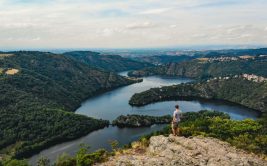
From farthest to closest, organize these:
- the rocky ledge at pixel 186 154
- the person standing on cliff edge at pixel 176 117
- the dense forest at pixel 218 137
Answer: the dense forest at pixel 218 137, the person standing on cliff edge at pixel 176 117, the rocky ledge at pixel 186 154

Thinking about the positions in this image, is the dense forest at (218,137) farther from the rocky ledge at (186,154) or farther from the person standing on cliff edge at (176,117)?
the person standing on cliff edge at (176,117)

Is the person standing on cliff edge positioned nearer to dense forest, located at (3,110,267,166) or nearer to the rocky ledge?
the rocky ledge

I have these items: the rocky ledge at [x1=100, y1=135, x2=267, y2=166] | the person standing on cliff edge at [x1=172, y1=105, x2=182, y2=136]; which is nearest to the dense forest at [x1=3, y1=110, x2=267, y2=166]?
the rocky ledge at [x1=100, y1=135, x2=267, y2=166]

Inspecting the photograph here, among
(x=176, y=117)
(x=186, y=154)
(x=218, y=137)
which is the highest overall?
(x=176, y=117)

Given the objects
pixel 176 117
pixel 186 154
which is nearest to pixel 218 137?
pixel 176 117

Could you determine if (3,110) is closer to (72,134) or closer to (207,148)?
(72,134)

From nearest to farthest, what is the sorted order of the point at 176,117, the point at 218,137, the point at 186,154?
the point at 186,154 < the point at 176,117 < the point at 218,137

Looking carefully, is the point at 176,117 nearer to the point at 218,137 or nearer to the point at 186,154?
the point at 186,154

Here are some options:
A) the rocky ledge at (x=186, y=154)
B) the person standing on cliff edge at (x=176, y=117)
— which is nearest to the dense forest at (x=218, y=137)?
the rocky ledge at (x=186, y=154)
